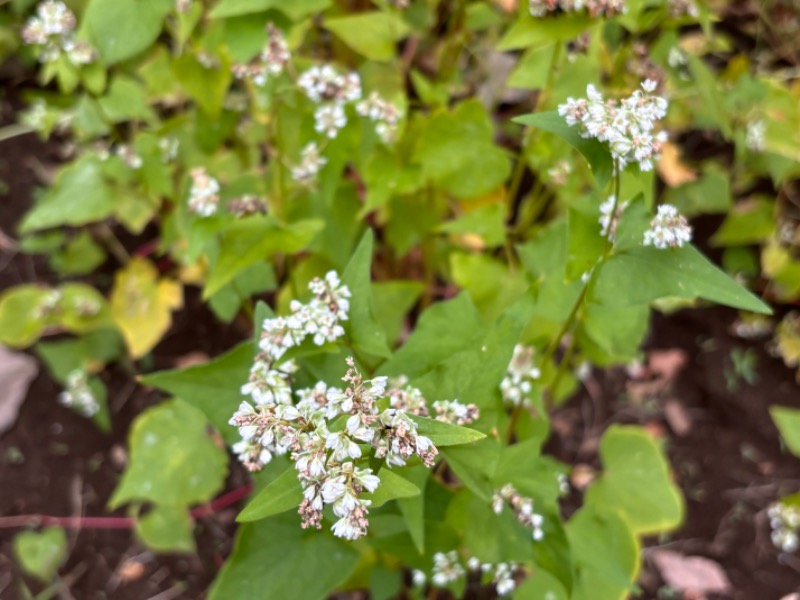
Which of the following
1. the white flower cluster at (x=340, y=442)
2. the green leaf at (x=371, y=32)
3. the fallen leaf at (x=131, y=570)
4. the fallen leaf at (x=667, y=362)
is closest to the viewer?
the white flower cluster at (x=340, y=442)

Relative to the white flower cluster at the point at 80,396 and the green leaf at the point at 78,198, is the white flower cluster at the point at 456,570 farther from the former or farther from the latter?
the white flower cluster at the point at 80,396

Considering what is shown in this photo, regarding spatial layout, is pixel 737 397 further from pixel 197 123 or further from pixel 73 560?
pixel 73 560

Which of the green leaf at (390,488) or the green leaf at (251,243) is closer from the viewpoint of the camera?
the green leaf at (390,488)

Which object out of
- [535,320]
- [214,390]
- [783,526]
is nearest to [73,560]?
[214,390]

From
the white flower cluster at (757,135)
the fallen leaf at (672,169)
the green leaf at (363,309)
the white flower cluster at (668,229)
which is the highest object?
the white flower cluster at (668,229)

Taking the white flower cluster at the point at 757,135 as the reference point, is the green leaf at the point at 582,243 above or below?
above

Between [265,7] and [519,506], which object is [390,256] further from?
[519,506]

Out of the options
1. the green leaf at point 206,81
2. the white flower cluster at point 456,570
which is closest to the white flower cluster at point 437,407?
the white flower cluster at point 456,570
